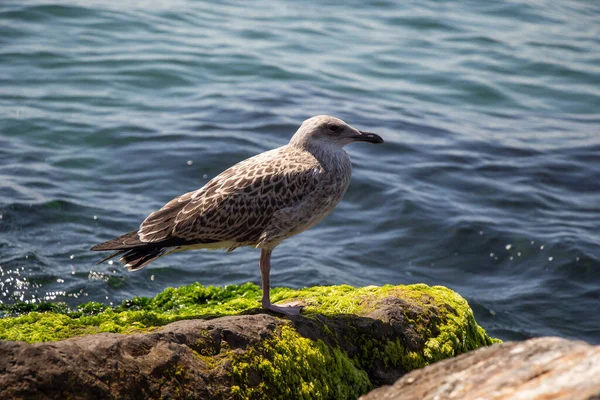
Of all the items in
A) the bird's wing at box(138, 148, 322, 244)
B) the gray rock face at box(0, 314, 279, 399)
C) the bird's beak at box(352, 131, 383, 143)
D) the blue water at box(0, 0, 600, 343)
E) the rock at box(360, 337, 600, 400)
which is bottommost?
the blue water at box(0, 0, 600, 343)

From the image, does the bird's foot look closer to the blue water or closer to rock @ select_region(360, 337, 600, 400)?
rock @ select_region(360, 337, 600, 400)

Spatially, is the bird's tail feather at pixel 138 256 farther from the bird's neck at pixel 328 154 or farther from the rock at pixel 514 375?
the rock at pixel 514 375

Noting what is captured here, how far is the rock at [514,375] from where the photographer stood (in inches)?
120

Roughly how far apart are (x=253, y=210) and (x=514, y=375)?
322cm

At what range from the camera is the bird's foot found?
5.62m

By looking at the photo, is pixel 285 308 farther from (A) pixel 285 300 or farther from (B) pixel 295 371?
(B) pixel 295 371

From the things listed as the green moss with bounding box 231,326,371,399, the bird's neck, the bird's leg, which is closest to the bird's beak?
the bird's neck

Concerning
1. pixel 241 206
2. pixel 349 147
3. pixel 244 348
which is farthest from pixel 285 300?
pixel 349 147

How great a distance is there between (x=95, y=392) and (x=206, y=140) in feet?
34.2

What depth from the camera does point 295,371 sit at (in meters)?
4.84

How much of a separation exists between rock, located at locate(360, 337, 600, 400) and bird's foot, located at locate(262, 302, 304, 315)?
1.93m

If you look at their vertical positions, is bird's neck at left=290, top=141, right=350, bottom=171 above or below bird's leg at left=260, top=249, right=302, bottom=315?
above

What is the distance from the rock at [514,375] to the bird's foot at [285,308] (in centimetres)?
193

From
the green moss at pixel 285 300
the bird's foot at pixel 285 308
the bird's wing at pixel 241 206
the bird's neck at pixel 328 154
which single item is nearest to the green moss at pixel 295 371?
the green moss at pixel 285 300
